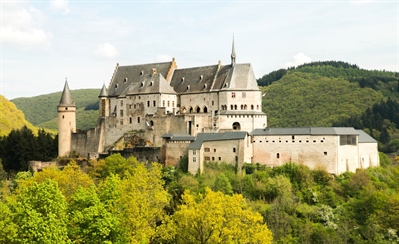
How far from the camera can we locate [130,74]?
75688 millimetres

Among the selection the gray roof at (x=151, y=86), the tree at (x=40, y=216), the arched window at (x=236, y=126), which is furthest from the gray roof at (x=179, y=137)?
the tree at (x=40, y=216)

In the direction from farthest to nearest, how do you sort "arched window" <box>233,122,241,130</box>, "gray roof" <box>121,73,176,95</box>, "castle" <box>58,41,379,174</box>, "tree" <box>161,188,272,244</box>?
"gray roof" <box>121,73,176,95</box>
"arched window" <box>233,122,241,130</box>
"castle" <box>58,41,379,174</box>
"tree" <box>161,188,272,244</box>

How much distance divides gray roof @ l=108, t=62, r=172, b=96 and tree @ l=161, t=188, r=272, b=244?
109 ft

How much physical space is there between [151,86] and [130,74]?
6535mm

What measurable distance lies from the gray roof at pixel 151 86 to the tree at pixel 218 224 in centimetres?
2829

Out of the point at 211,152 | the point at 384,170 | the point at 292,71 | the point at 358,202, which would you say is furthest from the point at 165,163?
the point at 292,71

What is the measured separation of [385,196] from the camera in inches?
2309

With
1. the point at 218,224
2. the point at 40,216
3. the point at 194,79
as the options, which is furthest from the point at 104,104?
the point at 40,216

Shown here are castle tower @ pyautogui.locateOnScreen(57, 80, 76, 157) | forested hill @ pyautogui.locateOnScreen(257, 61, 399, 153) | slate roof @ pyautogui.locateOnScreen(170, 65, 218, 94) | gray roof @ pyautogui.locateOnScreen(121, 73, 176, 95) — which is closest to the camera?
gray roof @ pyautogui.locateOnScreen(121, 73, 176, 95)

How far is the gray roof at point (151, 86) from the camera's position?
228 feet

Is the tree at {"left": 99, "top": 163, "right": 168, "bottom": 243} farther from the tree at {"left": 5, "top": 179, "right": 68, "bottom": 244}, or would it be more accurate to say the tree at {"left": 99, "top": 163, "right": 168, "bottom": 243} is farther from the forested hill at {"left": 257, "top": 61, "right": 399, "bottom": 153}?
A: the forested hill at {"left": 257, "top": 61, "right": 399, "bottom": 153}

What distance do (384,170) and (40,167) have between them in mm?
36812

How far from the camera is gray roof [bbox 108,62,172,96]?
244ft

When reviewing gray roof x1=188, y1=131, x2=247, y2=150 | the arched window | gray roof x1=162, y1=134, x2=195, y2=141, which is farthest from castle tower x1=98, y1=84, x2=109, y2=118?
gray roof x1=188, y1=131, x2=247, y2=150
